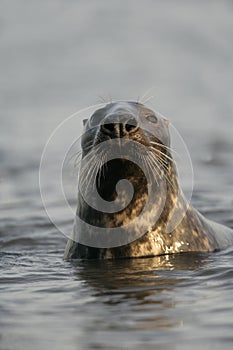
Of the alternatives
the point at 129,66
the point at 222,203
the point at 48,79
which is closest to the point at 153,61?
the point at 129,66

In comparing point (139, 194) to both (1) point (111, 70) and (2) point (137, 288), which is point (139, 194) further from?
(1) point (111, 70)

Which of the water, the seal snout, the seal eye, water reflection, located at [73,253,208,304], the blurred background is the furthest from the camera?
the blurred background

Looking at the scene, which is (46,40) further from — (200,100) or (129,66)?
(200,100)

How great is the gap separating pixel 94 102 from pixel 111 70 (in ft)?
7.30

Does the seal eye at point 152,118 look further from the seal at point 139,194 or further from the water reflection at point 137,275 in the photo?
the water reflection at point 137,275

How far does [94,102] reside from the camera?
630 inches

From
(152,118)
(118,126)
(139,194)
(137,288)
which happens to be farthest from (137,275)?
(152,118)

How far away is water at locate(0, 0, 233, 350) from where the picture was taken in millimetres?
5504

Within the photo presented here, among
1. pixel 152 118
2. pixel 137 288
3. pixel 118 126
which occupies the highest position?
pixel 152 118

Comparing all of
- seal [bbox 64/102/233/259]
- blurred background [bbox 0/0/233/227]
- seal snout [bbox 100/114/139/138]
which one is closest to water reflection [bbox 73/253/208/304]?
seal [bbox 64/102/233/259]

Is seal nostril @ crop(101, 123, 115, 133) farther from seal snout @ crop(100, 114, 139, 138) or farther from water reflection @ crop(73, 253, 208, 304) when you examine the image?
water reflection @ crop(73, 253, 208, 304)

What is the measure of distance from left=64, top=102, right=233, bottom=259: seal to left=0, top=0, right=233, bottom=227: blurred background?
362 cm

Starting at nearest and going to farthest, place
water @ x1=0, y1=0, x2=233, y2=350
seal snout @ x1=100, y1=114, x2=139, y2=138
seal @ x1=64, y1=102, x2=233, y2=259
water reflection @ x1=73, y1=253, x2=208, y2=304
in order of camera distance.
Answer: water @ x1=0, y1=0, x2=233, y2=350
water reflection @ x1=73, y1=253, x2=208, y2=304
seal snout @ x1=100, y1=114, x2=139, y2=138
seal @ x1=64, y1=102, x2=233, y2=259

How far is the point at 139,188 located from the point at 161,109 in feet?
27.6
